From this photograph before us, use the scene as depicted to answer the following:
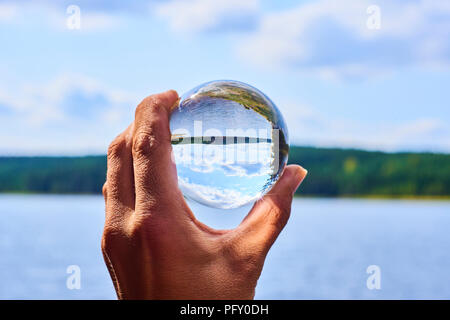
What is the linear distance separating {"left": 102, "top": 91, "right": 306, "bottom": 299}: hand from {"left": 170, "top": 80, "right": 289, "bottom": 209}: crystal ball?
185 millimetres

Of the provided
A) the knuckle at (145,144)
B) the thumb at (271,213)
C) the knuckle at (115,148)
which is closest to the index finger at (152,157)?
the knuckle at (145,144)

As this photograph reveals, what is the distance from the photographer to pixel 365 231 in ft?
267

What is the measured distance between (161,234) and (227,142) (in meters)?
0.63

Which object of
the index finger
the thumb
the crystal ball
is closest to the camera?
the index finger

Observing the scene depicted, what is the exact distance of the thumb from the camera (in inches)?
93.8

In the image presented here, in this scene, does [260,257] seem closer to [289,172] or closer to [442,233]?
[289,172]

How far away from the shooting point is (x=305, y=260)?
179ft

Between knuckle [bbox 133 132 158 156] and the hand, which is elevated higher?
knuckle [bbox 133 132 158 156]

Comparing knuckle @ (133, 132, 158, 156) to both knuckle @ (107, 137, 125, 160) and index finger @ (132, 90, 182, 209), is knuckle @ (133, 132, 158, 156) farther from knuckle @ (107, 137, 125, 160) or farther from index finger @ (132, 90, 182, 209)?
knuckle @ (107, 137, 125, 160)

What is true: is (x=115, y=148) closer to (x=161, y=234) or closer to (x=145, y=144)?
(x=145, y=144)

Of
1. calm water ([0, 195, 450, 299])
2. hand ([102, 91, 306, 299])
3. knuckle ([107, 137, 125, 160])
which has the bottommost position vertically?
calm water ([0, 195, 450, 299])

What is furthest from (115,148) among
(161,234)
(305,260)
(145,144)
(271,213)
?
(305,260)

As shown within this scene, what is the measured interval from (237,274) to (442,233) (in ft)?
280

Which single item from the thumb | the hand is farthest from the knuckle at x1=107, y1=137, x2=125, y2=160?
the thumb
